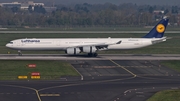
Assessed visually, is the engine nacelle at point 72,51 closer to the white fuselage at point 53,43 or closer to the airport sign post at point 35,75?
the white fuselage at point 53,43

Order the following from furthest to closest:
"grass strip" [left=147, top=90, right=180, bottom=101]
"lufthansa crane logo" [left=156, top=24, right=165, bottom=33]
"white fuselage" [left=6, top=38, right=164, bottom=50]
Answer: "lufthansa crane logo" [left=156, top=24, right=165, bottom=33]
"white fuselage" [left=6, top=38, right=164, bottom=50]
"grass strip" [left=147, top=90, right=180, bottom=101]

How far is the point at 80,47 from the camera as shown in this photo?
303ft

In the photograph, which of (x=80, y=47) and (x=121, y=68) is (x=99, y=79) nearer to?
(x=121, y=68)

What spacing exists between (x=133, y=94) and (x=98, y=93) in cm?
381

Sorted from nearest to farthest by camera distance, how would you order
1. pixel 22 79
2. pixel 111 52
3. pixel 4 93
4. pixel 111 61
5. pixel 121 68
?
1. pixel 4 93
2. pixel 22 79
3. pixel 121 68
4. pixel 111 61
5. pixel 111 52

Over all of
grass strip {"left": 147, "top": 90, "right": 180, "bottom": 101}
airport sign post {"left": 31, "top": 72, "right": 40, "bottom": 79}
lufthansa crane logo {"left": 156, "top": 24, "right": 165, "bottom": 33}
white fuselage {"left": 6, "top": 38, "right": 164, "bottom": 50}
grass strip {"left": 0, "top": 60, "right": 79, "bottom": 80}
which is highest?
lufthansa crane logo {"left": 156, "top": 24, "right": 165, "bottom": 33}

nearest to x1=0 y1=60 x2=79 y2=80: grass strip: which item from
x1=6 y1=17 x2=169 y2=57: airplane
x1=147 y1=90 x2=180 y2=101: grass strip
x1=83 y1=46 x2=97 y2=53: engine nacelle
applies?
x1=83 y1=46 x2=97 y2=53: engine nacelle

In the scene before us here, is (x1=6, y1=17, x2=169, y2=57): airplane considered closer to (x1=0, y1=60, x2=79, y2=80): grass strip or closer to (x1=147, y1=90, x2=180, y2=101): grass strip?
(x1=0, y1=60, x2=79, y2=80): grass strip

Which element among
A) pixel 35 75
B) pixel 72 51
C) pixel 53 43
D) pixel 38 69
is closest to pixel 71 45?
pixel 72 51

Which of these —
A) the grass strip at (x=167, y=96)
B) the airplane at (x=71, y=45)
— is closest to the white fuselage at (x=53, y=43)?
the airplane at (x=71, y=45)

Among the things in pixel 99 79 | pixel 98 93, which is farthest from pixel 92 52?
pixel 98 93

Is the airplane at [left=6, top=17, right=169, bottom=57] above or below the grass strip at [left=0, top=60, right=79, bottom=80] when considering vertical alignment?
above

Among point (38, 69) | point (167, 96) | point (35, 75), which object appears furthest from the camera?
point (38, 69)

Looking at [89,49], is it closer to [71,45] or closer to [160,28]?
[71,45]
